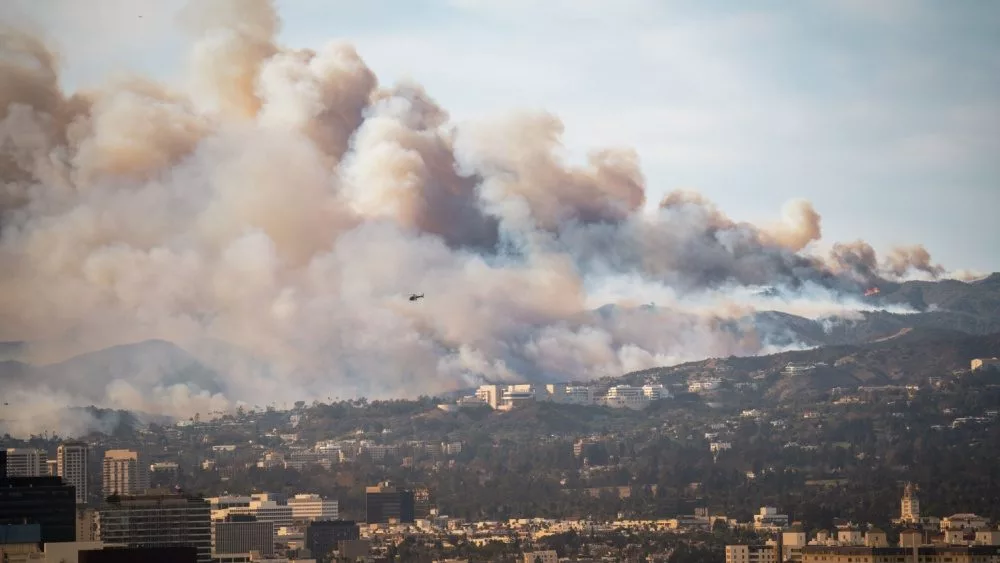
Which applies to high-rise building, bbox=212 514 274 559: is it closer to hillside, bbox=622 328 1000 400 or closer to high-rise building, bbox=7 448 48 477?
high-rise building, bbox=7 448 48 477

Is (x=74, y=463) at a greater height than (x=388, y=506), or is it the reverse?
(x=74, y=463)

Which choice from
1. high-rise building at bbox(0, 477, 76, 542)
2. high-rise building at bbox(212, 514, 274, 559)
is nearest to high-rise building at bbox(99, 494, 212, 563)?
high-rise building at bbox(0, 477, 76, 542)

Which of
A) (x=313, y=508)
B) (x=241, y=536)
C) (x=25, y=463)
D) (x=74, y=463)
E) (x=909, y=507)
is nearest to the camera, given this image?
(x=241, y=536)

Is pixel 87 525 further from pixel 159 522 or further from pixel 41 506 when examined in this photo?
pixel 41 506

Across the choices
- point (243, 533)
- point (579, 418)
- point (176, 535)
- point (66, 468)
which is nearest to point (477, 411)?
point (579, 418)

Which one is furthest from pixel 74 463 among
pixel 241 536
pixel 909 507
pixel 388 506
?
pixel 909 507
